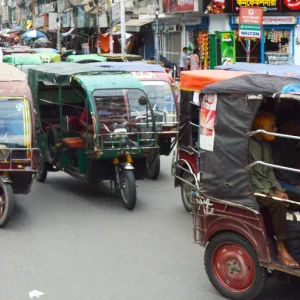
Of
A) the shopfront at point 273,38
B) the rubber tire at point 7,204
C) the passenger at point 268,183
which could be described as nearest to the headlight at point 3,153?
the rubber tire at point 7,204

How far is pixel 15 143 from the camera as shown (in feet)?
32.0

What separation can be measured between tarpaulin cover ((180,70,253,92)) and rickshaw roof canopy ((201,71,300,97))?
2.20 metres

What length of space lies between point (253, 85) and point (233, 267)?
1.65 m

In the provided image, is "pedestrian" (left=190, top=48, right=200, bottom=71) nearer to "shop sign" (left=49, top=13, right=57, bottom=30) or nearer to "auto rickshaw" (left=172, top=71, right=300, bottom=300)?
"auto rickshaw" (left=172, top=71, right=300, bottom=300)

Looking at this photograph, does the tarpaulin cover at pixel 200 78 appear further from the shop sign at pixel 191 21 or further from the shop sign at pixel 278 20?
the shop sign at pixel 191 21

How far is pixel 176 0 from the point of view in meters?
33.7

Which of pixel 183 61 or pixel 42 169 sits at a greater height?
pixel 183 61

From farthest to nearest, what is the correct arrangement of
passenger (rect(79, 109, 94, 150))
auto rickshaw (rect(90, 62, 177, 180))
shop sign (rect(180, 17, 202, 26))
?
1. shop sign (rect(180, 17, 202, 26))
2. auto rickshaw (rect(90, 62, 177, 180))
3. passenger (rect(79, 109, 94, 150))

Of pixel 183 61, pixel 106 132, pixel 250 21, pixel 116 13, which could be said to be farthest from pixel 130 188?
pixel 116 13

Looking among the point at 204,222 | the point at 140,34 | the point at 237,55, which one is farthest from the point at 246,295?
the point at 140,34

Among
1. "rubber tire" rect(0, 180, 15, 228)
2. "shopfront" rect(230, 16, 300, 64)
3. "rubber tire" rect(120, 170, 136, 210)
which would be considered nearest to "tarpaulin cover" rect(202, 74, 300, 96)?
"rubber tire" rect(0, 180, 15, 228)

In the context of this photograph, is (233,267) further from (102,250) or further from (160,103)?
(160,103)

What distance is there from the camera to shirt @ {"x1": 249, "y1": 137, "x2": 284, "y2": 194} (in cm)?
632

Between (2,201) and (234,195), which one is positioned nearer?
(234,195)
